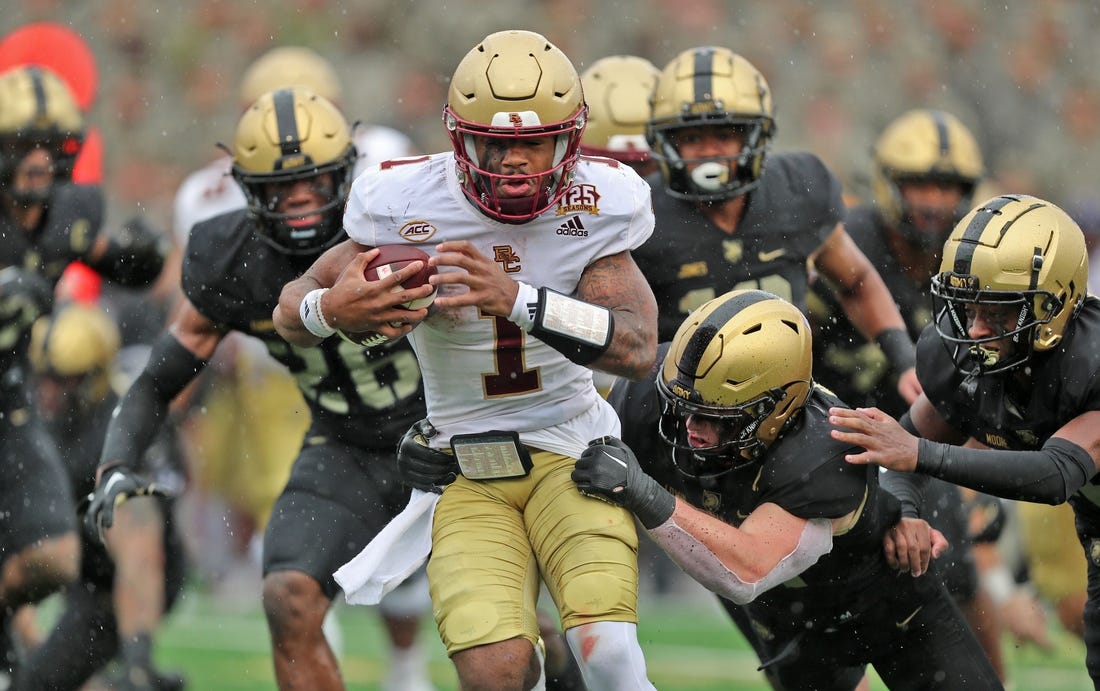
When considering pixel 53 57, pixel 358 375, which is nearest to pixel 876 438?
pixel 358 375

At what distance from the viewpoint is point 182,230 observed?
7.52m

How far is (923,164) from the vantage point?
20.7 feet

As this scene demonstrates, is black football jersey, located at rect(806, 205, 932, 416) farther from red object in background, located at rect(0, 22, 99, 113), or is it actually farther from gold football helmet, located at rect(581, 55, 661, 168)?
red object in background, located at rect(0, 22, 99, 113)

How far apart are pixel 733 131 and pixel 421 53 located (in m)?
7.18

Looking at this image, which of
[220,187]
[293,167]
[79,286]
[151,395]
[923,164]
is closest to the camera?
[293,167]

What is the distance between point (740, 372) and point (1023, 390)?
763 mm

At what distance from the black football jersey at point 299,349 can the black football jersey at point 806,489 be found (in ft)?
2.97

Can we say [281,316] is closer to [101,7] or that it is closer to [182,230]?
[182,230]

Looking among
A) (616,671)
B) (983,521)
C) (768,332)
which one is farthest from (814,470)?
(983,521)

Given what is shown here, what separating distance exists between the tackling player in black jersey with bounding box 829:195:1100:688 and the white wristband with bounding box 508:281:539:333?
0.75 metres

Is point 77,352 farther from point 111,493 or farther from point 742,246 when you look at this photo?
point 742,246

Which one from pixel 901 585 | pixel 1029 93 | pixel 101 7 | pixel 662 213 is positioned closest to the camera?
pixel 901 585

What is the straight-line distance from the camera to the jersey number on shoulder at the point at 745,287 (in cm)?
519

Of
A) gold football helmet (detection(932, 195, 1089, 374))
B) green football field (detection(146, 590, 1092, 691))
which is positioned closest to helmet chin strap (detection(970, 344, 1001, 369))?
gold football helmet (detection(932, 195, 1089, 374))
